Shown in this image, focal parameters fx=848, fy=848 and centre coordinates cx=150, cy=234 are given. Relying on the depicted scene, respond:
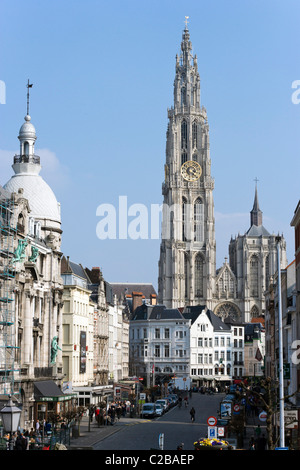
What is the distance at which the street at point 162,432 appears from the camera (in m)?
40.5

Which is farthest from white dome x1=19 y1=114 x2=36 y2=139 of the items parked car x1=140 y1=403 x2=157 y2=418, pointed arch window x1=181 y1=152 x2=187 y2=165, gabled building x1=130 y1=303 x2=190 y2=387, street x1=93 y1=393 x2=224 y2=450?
pointed arch window x1=181 y1=152 x2=187 y2=165

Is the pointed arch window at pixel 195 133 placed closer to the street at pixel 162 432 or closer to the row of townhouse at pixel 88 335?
the row of townhouse at pixel 88 335

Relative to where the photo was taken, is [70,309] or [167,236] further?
[167,236]

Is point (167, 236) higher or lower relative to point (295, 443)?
higher

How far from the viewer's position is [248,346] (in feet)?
454

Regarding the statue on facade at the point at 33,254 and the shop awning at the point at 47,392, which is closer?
the shop awning at the point at 47,392

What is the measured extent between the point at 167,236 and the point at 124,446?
120m

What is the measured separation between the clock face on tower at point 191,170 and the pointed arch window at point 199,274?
15.1 meters

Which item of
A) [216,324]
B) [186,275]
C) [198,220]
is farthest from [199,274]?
[216,324]

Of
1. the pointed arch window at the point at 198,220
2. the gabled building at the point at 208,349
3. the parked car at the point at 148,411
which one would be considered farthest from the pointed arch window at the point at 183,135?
Result: the parked car at the point at 148,411

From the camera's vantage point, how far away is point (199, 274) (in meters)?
161

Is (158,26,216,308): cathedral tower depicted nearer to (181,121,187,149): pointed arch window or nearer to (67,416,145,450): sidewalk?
(181,121,187,149): pointed arch window
